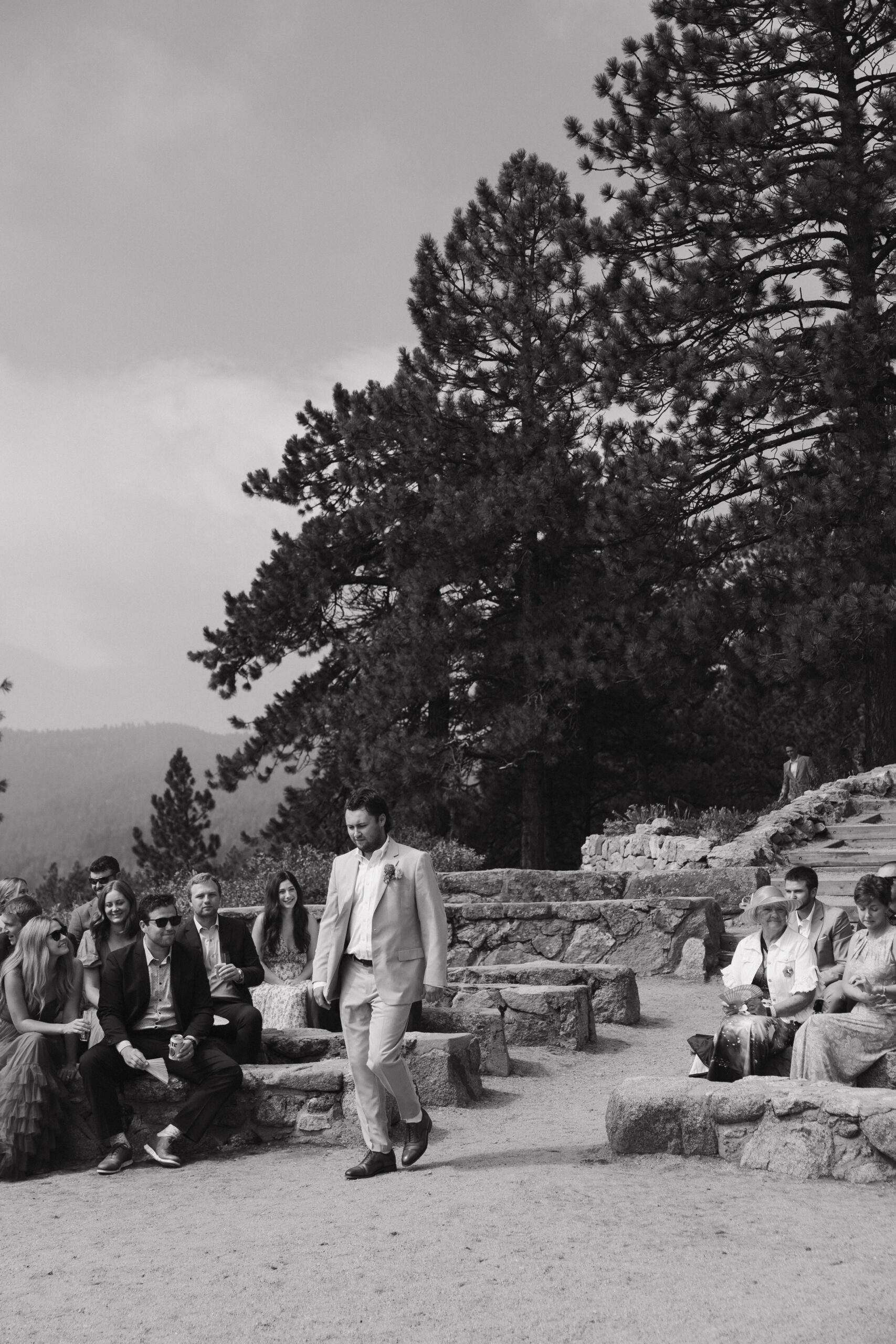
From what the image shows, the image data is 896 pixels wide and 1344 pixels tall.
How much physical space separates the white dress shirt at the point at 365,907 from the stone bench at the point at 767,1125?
3.96 ft

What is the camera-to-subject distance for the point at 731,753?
24.4 meters

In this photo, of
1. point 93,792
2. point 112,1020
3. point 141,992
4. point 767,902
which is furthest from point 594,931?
point 93,792

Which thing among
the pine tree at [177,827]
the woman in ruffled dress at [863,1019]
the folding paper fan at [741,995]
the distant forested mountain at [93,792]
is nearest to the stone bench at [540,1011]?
the folding paper fan at [741,995]

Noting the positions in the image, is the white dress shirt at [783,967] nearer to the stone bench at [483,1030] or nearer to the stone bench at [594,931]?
the stone bench at [483,1030]

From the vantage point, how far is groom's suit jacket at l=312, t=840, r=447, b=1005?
5238 mm

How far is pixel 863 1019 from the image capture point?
5512 mm

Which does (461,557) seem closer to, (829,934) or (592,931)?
(592,931)

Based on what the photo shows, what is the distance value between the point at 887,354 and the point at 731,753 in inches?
364

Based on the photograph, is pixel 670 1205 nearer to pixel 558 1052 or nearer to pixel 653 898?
pixel 558 1052

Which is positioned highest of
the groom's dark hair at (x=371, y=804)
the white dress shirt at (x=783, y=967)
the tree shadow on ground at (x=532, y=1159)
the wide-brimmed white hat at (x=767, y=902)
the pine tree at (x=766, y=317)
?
the pine tree at (x=766, y=317)

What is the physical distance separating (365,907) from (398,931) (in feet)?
0.58

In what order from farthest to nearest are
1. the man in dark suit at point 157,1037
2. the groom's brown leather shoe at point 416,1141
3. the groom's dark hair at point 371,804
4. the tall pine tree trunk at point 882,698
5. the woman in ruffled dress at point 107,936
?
the tall pine tree trunk at point 882,698 → the woman in ruffled dress at point 107,936 → the man in dark suit at point 157,1037 → the groom's dark hair at point 371,804 → the groom's brown leather shoe at point 416,1141

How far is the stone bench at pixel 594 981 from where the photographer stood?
8688mm

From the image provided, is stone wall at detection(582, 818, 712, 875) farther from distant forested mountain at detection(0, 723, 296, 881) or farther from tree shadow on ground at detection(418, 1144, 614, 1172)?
distant forested mountain at detection(0, 723, 296, 881)
